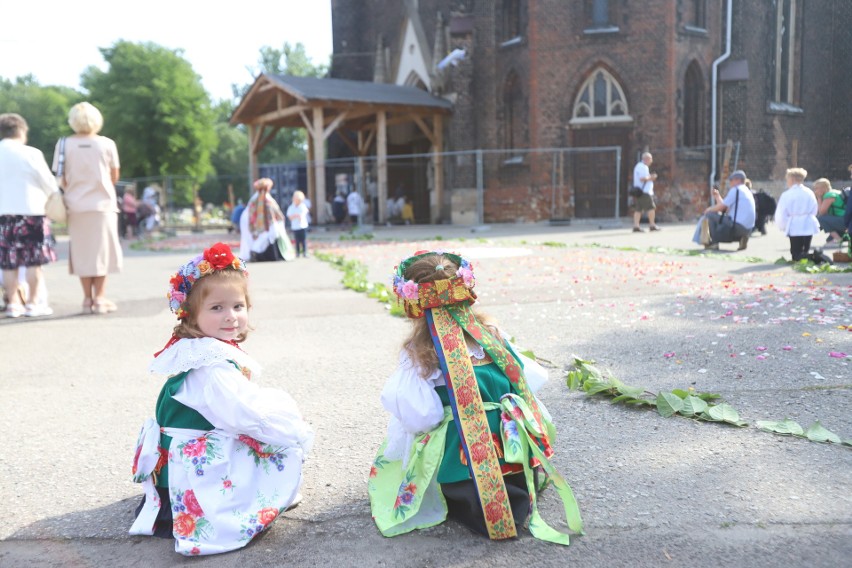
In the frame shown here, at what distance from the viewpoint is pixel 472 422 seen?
2928mm

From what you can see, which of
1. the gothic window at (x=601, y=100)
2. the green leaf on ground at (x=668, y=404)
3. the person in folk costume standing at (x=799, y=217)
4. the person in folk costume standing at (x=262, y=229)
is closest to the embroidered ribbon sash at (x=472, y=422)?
the green leaf on ground at (x=668, y=404)

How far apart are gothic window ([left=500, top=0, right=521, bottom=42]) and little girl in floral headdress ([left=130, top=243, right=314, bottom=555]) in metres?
25.4

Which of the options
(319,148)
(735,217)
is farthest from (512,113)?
(735,217)

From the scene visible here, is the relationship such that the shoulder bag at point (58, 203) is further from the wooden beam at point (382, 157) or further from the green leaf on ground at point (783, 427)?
the wooden beam at point (382, 157)

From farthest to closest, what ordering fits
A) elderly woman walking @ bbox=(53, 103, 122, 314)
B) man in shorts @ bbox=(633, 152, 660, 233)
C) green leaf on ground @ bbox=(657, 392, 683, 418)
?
man in shorts @ bbox=(633, 152, 660, 233), elderly woman walking @ bbox=(53, 103, 122, 314), green leaf on ground @ bbox=(657, 392, 683, 418)

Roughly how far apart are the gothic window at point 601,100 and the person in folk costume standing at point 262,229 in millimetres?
13868

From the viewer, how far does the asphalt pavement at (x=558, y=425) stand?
2791 mm

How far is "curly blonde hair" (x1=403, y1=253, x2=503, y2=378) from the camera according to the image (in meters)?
3.01

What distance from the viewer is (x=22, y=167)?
7.84m

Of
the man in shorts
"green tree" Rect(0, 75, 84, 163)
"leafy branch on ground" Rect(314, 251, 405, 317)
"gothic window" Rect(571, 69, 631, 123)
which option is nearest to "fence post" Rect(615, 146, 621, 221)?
"gothic window" Rect(571, 69, 631, 123)

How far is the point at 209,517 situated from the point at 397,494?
2.40ft

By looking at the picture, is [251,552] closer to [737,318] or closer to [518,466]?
[518,466]

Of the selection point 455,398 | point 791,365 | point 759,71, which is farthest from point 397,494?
point 759,71

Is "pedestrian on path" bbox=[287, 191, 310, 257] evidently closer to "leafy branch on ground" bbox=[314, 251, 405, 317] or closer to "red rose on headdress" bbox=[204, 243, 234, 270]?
"leafy branch on ground" bbox=[314, 251, 405, 317]
